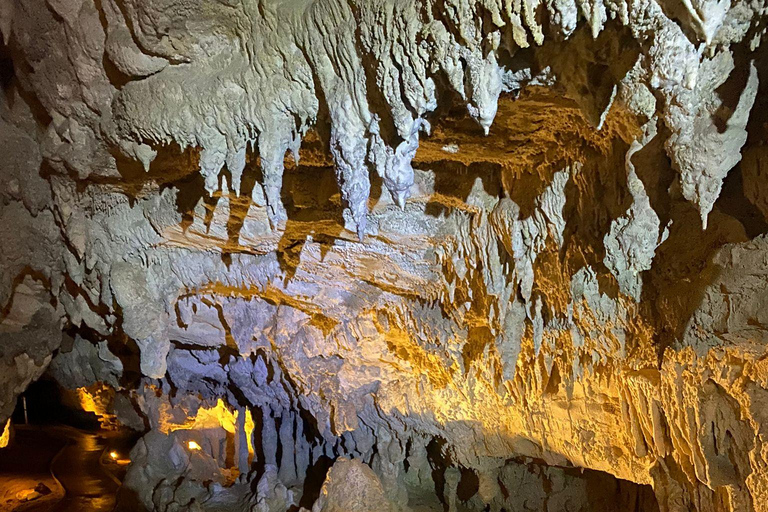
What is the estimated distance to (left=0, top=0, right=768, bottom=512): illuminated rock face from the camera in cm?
218

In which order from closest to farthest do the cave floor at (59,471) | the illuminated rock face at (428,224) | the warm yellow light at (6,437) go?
the illuminated rock face at (428,224), the cave floor at (59,471), the warm yellow light at (6,437)

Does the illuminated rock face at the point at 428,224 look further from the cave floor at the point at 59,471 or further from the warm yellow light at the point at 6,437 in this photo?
the warm yellow light at the point at 6,437

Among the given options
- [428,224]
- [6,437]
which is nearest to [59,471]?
[6,437]

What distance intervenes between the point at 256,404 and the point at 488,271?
18.7 feet

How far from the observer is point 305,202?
4.29 meters

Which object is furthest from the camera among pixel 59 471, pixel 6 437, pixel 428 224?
pixel 6 437

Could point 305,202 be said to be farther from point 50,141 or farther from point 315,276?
point 50,141

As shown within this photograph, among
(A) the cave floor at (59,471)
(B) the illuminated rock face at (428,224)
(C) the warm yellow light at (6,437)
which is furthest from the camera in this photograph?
(C) the warm yellow light at (6,437)

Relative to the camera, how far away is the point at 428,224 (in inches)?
177

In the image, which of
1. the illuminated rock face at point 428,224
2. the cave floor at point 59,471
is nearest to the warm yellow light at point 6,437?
the cave floor at point 59,471

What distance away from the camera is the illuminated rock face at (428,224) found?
2.18 metres

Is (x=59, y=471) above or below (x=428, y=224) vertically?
below

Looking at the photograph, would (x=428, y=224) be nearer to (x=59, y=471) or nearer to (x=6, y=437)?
(x=59, y=471)

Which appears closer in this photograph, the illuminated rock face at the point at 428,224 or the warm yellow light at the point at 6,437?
the illuminated rock face at the point at 428,224
